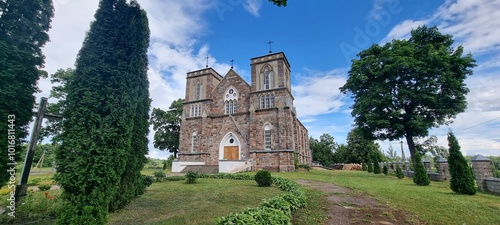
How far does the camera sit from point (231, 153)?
23.5 m

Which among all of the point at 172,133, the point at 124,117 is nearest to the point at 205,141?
the point at 172,133

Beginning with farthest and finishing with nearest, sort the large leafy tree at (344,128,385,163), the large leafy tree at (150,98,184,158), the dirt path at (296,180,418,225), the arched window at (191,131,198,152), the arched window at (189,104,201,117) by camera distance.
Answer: the large leafy tree at (344,128,385,163)
the large leafy tree at (150,98,184,158)
the arched window at (189,104,201,117)
the arched window at (191,131,198,152)
the dirt path at (296,180,418,225)

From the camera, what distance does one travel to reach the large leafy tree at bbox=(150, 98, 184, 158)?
110ft

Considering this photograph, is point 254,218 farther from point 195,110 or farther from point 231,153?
point 195,110

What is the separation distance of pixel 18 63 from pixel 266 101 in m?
19.8

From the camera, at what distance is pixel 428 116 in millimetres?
18016

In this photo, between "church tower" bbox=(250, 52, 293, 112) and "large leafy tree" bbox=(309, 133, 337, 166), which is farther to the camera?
"large leafy tree" bbox=(309, 133, 337, 166)

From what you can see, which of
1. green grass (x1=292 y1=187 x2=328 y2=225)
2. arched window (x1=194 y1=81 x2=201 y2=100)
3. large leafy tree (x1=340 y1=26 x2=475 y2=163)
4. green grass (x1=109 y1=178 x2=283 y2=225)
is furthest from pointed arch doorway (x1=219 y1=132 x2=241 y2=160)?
green grass (x1=292 y1=187 x2=328 y2=225)

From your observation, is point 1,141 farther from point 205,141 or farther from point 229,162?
point 205,141

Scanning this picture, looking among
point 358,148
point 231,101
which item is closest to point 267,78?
point 231,101

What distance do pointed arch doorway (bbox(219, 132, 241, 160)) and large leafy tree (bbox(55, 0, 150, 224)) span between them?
18.0 metres

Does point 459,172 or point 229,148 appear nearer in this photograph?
point 459,172

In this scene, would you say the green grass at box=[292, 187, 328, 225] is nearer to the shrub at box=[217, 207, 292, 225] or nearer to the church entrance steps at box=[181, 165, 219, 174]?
the shrub at box=[217, 207, 292, 225]

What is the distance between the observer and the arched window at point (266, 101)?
76.5 feet
